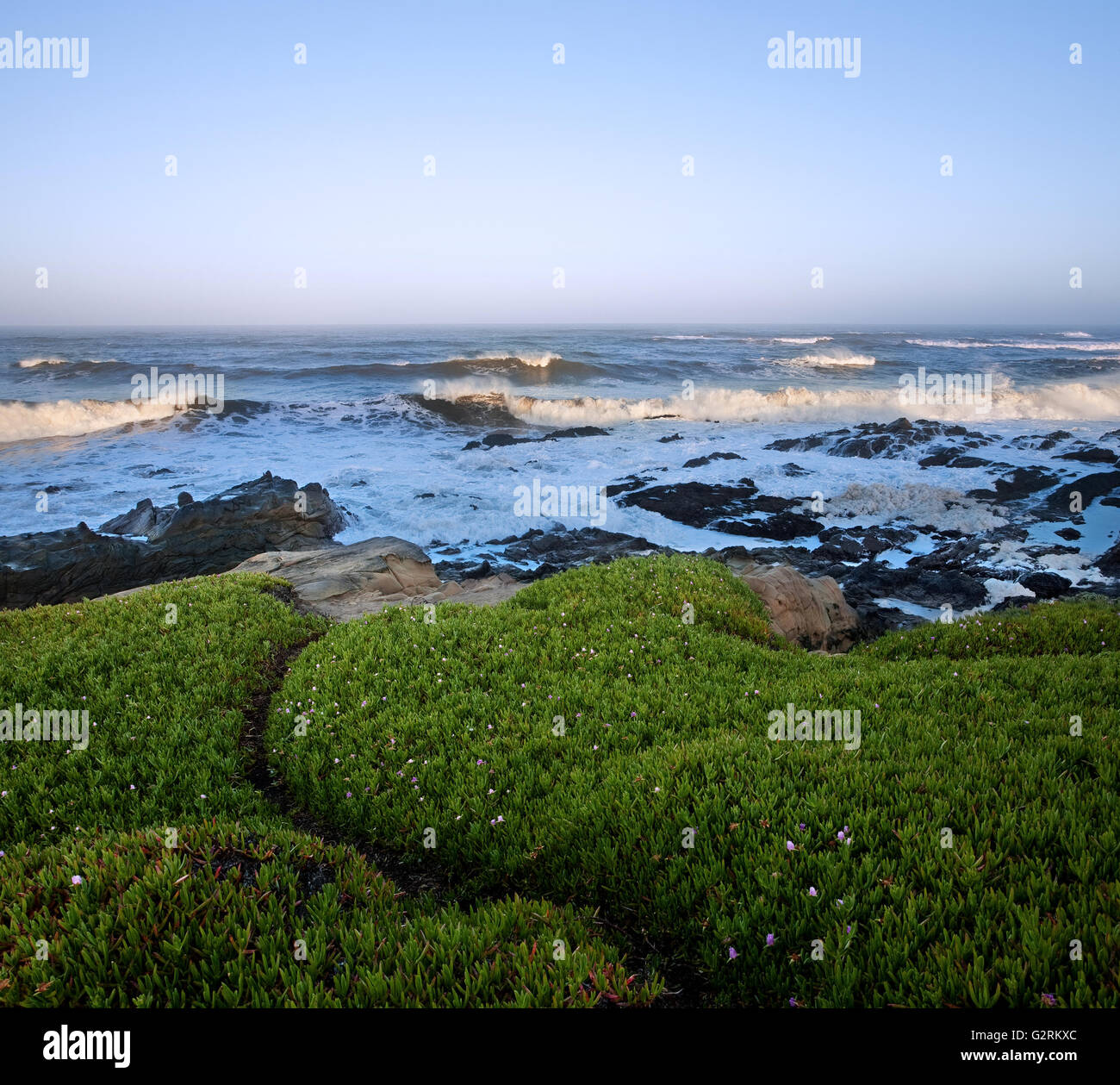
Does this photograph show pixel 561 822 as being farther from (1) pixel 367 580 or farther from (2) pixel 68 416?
(2) pixel 68 416

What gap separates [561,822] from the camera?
470 centimetres

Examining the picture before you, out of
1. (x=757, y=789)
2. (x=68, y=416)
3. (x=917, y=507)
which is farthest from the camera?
(x=68, y=416)

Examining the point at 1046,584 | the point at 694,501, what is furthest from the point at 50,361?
the point at 1046,584

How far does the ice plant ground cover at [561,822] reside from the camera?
2975 millimetres

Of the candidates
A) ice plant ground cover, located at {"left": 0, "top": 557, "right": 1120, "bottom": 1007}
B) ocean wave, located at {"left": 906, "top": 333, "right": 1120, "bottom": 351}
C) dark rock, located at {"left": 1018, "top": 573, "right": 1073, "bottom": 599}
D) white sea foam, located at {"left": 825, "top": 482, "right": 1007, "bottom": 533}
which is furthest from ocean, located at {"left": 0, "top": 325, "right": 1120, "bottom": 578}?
ocean wave, located at {"left": 906, "top": 333, "right": 1120, "bottom": 351}

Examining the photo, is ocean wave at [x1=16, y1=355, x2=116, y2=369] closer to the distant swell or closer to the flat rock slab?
the distant swell

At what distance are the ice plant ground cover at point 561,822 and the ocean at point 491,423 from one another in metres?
14.4

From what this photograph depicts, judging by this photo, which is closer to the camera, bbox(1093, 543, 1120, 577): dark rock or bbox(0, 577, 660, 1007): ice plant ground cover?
bbox(0, 577, 660, 1007): ice plant ground cover

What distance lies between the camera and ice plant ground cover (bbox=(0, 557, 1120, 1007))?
297cm

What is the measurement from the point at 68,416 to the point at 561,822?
50489mm

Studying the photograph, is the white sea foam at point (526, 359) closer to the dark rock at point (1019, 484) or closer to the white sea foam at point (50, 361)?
the white sea foam at point (50, 361)

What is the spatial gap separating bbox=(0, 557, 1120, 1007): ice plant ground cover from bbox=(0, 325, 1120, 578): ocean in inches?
566

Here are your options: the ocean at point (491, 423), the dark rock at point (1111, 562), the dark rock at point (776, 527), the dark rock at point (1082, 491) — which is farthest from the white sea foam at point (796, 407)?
the dark rock at point (1111, 562)
